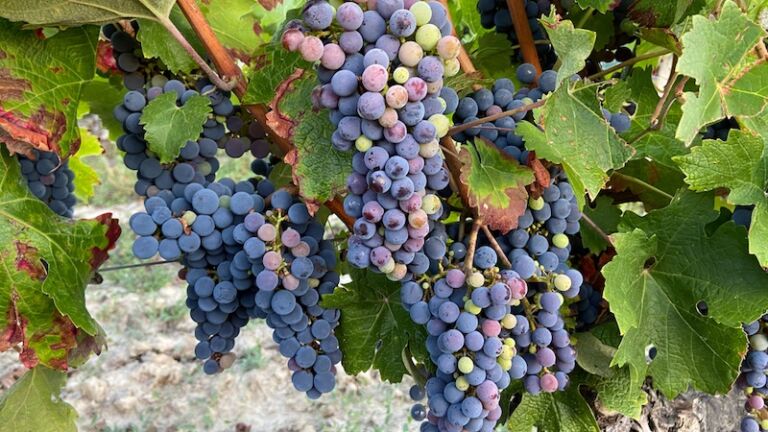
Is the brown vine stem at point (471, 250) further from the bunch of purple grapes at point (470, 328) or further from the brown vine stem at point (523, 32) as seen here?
the brown vine stem at point (523, 32)

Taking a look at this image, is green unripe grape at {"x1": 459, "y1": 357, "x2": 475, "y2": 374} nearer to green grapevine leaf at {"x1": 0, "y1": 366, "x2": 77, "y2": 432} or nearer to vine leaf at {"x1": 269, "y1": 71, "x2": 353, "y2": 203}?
vine leaf at {"x1": 269, "y1": 71, "x2": 353, "y2": 203}

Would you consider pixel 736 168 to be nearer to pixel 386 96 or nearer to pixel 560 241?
pixel 560 241

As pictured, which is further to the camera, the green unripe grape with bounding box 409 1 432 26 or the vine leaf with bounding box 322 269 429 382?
the vine leaf with bounding box 322 269 429 382

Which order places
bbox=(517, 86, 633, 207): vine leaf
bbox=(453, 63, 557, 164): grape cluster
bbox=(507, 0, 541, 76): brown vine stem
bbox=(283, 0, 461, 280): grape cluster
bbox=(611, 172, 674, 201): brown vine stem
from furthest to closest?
bbox=(611, 172, 674, 201): brown vine stem, bbox=(507, 0, 541, 76): brown vine stem, bbox=(453, 63, 557, 164): grape cluster, bbox=(517, 86, 633, 207): vine leaf, bbox=(283, 0, 461, 280): grape cluster

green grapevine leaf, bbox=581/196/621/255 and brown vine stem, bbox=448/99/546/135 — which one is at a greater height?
brown vine stem, bbox=448/99/546/135

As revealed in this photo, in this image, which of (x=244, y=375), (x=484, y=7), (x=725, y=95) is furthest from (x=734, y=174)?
(x=244, y=375)

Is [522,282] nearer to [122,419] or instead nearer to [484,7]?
[484,7]

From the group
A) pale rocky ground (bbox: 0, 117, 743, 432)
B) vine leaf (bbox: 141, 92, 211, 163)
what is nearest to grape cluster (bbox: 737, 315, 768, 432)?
vine leaf (bbox: 141, 92, 211, 163)

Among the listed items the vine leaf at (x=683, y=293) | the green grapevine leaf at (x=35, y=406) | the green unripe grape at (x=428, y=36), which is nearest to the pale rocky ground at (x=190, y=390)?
the green grapevine leaf at (x=35, y=406)

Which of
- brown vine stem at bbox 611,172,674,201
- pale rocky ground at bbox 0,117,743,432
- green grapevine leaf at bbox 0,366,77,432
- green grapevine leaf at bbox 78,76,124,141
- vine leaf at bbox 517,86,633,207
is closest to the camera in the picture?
vine leaf at bbox 517,86,633,207
